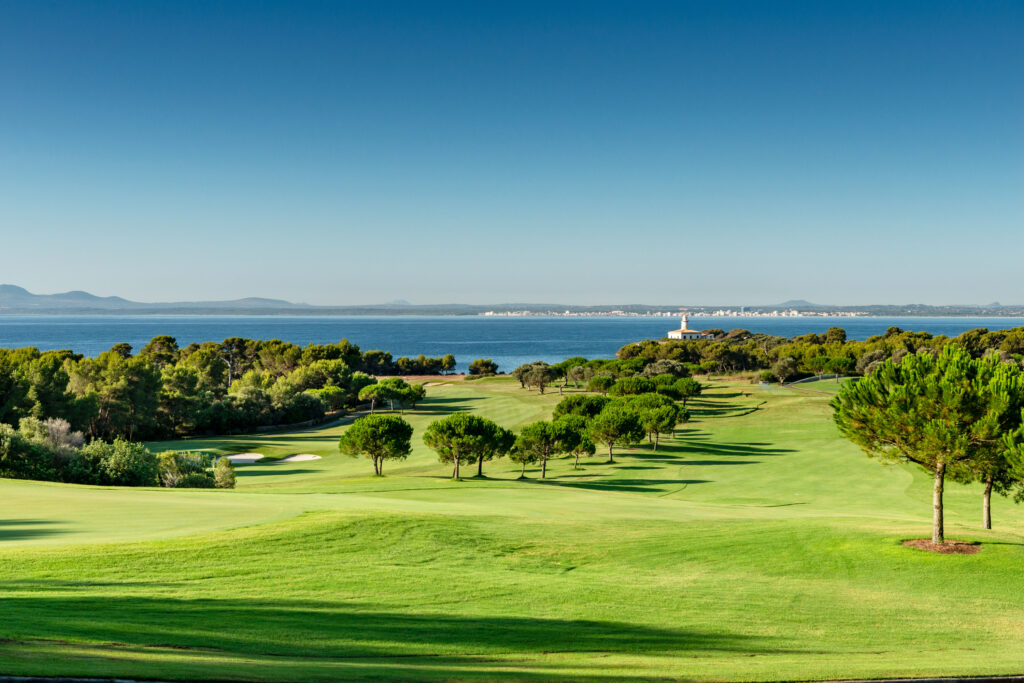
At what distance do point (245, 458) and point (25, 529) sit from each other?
1715 inches

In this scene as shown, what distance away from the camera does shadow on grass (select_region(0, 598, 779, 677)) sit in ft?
33.5

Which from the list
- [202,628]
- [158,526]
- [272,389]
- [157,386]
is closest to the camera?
[202,628]

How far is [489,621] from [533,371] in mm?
97310

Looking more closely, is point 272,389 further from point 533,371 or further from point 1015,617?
point 1015,617

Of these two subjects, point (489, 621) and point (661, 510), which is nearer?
point (489, 621)

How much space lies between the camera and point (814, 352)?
13450cm

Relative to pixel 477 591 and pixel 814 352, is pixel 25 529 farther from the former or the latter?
pixel 814 352

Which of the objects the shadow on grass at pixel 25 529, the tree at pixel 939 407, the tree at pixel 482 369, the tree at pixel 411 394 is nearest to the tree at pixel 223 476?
the shadow on grass at pixel 25 529

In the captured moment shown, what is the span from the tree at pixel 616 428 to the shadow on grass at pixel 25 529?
40474 mm

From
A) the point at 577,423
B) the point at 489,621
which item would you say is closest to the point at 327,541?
the point at 489,621

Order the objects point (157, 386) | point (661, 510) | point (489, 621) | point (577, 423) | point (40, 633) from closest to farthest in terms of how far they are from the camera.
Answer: point (40, 633) → point (489, 621) → point (661, 510) → point (577, 423) → point (157, 386)

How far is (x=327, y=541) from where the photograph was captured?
1683cm

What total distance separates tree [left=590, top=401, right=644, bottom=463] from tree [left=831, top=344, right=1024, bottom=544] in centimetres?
3122

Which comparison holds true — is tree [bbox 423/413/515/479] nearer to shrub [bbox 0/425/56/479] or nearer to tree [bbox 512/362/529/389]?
shrub [bbox 0/425/56/479]
